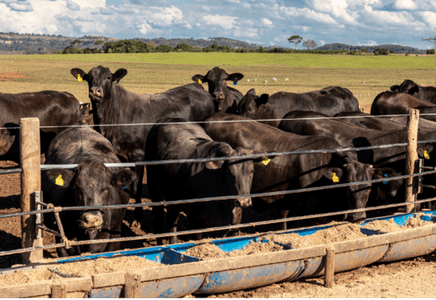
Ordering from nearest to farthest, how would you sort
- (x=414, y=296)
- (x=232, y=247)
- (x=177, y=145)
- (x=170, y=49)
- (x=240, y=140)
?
(x=414, y=296)
(x=232, y=247)
(x=177, y=145)
(x=240, y=140)
(x=170, y=49)

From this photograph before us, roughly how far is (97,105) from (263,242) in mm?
4606

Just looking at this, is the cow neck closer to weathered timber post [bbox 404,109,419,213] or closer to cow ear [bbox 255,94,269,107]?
cow ear [bbox 255,94,269,107]

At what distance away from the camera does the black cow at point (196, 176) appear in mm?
5730

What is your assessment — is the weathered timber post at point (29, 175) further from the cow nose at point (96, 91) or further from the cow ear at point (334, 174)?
the cow nose at point (96, 91)

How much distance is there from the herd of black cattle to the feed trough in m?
0.81

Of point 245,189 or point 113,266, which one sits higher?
point 245,189

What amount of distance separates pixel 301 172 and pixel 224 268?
3.25 m

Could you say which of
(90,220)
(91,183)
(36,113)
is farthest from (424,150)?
(36,113)

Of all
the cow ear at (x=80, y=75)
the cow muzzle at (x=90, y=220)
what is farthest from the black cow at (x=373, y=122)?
the cow muzzle at (x=90, y=220)

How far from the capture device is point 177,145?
23.1 ft

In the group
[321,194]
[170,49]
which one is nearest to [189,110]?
[321,194]

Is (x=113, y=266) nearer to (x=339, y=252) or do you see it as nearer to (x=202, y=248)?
(x=202, y=248)

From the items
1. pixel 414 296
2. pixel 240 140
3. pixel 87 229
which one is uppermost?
pixel 240 140

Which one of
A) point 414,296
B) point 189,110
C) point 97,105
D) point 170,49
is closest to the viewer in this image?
point 414,296
